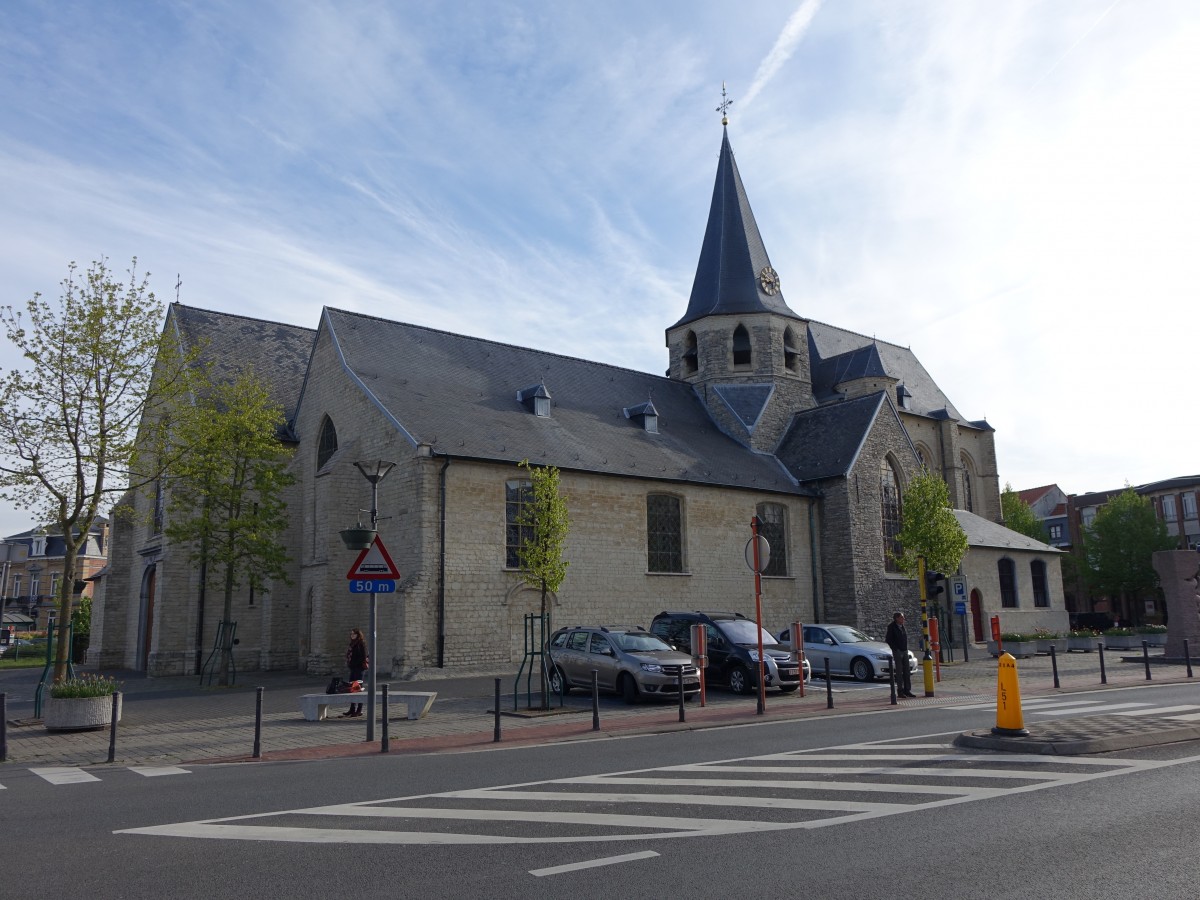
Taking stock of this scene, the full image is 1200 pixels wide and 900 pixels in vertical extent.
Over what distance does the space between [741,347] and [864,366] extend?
29.0 feet

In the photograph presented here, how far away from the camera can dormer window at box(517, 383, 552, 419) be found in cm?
2797

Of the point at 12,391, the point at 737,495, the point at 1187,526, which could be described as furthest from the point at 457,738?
the point at 1187,526

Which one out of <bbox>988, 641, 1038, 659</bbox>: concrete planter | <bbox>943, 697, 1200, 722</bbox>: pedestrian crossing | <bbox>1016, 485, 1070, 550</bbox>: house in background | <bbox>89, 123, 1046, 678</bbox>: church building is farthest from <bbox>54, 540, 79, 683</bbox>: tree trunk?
<bbox>1016, 485, 1070, 550</bbox>: house in background

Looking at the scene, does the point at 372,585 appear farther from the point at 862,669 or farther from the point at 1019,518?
the point at 1019,518

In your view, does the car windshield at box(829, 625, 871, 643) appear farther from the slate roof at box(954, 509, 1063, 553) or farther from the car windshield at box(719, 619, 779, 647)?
the slate roof at box(954, 509, 1063, 553)

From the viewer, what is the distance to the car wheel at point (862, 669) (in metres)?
21.3

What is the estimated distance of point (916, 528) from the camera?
28.5 meters

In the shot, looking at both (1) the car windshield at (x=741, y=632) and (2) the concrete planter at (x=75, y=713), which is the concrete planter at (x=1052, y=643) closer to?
(1) the car windshield at (x=741, y=632)

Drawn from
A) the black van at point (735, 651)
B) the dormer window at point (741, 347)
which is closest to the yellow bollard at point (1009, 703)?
the black van at point (735, 651)

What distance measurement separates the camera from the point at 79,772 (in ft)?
35.4

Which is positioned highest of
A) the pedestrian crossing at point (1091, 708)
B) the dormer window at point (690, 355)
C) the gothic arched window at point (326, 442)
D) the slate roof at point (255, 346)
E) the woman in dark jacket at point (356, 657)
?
the dormer window at point (690, 355)

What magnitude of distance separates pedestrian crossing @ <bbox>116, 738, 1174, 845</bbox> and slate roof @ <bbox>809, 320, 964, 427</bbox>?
34.8 metres

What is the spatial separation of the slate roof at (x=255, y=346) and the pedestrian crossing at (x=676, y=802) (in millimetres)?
23248

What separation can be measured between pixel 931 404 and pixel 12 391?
42.2 meters
